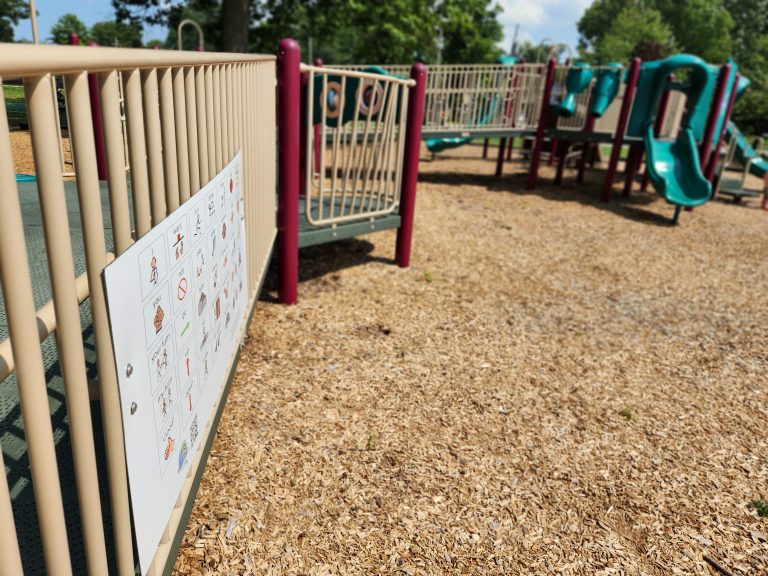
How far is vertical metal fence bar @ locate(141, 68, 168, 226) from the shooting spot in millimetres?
1325

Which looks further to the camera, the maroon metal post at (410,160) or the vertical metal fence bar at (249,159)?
the maroon metal post at (410,160)

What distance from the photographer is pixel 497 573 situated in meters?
2.14

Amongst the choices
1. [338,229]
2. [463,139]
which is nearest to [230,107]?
[338,229]

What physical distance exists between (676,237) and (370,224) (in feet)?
15.4

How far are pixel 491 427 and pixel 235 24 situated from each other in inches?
711

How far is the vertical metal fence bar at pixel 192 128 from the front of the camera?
168cm

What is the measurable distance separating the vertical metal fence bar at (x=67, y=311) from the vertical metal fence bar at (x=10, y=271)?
86 mm

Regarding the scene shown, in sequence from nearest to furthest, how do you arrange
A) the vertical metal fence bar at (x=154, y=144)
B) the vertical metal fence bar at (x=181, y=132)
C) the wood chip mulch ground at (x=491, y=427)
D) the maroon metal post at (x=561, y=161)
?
the vertical metal fence bar at (x=154, y=144)
the vertical metal fence bar at (x=181, y=132)
the wood chip mulch ground at (x=491, y=427)
the maroon metal post at (x=561, y=161)

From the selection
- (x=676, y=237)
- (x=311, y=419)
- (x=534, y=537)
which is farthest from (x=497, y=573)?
(x=676, y=237)

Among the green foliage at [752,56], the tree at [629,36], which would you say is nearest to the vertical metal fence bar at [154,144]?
the green foliage at [752,56]

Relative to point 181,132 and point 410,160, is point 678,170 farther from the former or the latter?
point 181,132

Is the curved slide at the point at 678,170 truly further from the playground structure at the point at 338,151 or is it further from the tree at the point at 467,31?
the tree at the point at 467,31

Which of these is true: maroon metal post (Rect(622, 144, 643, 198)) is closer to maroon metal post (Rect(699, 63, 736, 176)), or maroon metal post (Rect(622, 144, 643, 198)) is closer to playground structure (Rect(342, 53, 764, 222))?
playground structure (Rect(342, 53, 764, 222))

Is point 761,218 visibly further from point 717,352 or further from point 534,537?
point 534,537
